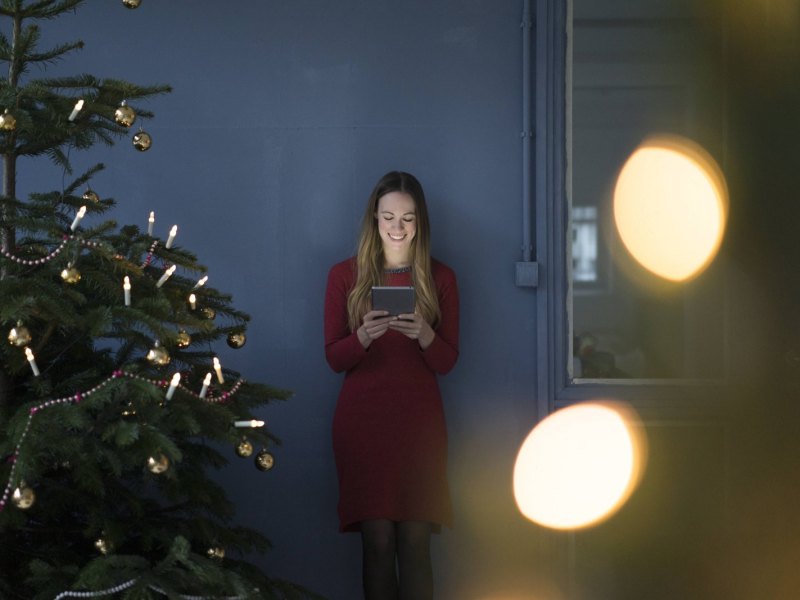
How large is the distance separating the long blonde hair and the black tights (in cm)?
58

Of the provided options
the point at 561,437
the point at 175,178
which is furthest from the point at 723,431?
the point at 175,178

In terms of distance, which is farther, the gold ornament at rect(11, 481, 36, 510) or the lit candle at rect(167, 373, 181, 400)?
the lit candle at rect(167, 373, 181, 400)

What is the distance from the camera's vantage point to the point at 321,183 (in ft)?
10.2

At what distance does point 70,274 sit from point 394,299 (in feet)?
3.22

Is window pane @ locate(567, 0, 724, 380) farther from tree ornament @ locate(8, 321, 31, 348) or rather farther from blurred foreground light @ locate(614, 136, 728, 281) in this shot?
tree ornament @ locate(8, 321, 31, 348)

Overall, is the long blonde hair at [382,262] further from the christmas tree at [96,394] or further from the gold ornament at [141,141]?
the gold ornament at [141,141]

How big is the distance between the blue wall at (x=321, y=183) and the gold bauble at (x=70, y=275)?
1.29 metres

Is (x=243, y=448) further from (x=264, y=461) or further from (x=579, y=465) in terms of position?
(x=579, y=465)

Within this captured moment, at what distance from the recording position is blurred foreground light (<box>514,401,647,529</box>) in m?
3.11

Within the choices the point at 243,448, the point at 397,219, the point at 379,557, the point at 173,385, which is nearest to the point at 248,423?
the point at 243,448

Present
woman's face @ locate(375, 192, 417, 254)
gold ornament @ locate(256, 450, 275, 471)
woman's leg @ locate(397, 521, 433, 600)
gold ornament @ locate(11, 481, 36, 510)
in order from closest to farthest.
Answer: gold ornament @ locate(11, 481, 36, 510) → gold ornament @ locate(256, 450, 275, 471) → woman's leg @ locate(397, 521, 433, 600) → woman's face @ locate(375, 192, 417, 254)

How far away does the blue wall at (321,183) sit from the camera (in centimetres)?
310

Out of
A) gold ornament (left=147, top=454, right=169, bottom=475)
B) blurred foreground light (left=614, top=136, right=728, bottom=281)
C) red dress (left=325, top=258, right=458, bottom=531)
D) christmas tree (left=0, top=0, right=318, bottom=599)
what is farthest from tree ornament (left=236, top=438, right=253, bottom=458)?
blurred foreground light (left=614, top=136, right=728, bottom=281)

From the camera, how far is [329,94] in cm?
310
